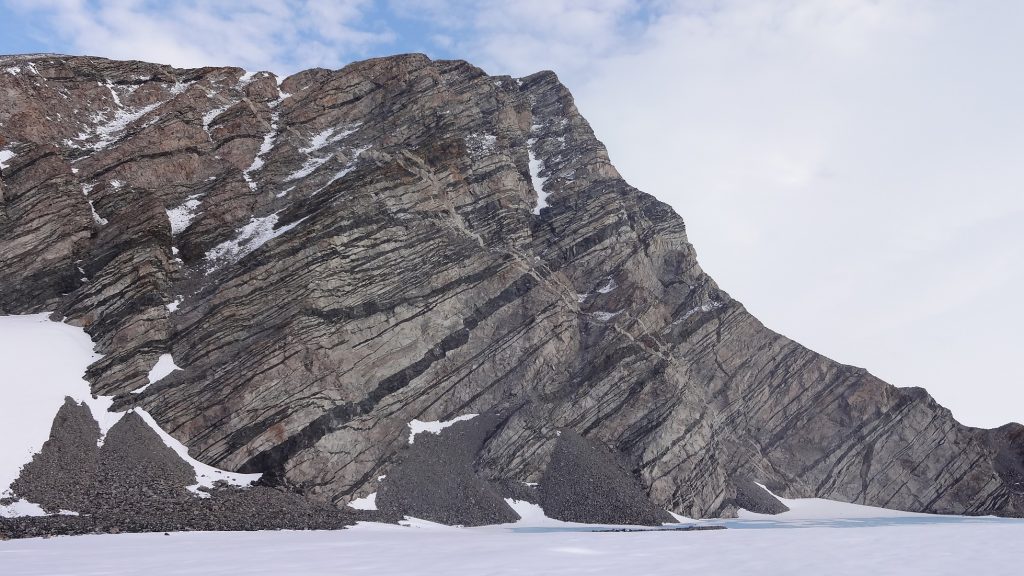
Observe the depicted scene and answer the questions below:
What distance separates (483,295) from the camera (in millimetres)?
54250

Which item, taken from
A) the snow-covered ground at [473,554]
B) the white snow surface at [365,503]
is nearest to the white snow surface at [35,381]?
the snow-covered ground at [473,554]

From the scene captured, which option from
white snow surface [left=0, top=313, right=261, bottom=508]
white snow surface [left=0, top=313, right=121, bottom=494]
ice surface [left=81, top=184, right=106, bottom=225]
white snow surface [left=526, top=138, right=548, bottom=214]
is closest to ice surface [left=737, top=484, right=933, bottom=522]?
white snow surface [left=526, top=138, right=548, bottom=214]

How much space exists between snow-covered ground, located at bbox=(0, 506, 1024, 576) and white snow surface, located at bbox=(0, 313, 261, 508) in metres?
11.5

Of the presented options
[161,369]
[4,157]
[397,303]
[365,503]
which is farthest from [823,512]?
[4,157]

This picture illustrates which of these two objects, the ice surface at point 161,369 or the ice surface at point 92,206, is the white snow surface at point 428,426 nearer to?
the ice surface at point 161,369

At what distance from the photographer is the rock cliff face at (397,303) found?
4356 centimetres

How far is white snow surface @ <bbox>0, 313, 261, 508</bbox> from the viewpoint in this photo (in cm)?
3403

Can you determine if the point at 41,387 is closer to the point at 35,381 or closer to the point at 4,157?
the point at 35,381

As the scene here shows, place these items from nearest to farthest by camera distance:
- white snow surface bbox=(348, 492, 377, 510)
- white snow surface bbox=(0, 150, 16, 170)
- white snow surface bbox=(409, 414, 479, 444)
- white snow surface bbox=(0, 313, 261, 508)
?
white snow surface bbox=(0, 313, 261, 508) → white snow surface bbox=(348, 492, 377, 510) → white snow surface bbox=(409, 414, 479, 444) → white snow surface bbox=(0, 150, 16, 170)

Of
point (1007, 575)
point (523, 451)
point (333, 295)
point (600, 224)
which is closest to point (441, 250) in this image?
point (333, 295)

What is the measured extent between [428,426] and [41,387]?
23.5 metres

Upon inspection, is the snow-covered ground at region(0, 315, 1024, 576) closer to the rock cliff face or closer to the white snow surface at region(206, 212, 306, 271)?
the rock cliff face

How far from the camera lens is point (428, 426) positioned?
157ft

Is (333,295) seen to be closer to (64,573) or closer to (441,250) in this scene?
(441,250)
